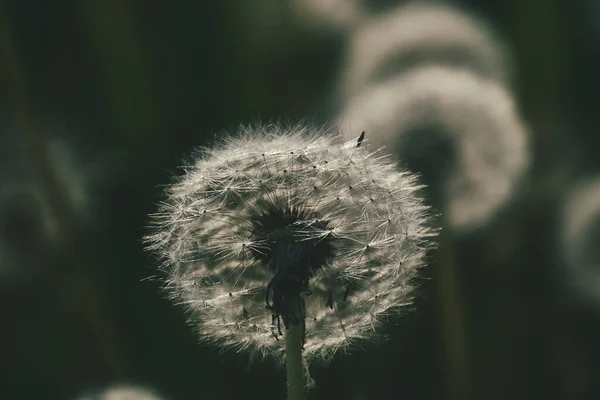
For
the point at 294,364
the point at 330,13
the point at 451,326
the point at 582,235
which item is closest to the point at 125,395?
the point at 294,364

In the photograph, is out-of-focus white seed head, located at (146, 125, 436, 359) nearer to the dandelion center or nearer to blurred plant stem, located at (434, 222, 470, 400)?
the dandelion center

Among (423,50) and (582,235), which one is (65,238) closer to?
(423,50)

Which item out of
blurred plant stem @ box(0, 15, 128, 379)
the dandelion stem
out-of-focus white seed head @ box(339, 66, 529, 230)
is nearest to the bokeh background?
blurred plant stem @ box(0, 15, 128, 379)

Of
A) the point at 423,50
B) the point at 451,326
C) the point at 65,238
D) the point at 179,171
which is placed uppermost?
the point at 423,50

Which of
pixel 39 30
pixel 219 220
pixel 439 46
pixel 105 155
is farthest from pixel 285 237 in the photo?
pixel 39 30

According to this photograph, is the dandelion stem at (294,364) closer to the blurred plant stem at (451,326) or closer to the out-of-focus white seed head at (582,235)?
the blurred plant stem at (451,326)

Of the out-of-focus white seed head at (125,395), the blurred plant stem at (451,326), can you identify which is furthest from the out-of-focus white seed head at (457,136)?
the out-of-focus white seed head at (125,395)
